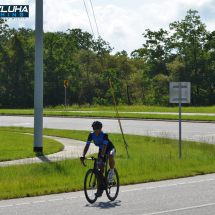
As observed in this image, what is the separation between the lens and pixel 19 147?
52.3 ft

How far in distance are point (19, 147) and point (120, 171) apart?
6.42 metres

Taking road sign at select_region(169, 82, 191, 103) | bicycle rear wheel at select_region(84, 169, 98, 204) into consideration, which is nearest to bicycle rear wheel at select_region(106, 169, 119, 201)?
bicycle rear wheel at select_region(84, 169, 98, 204)

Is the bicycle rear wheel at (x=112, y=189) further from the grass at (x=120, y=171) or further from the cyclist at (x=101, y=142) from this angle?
the grass at (x=120, y=171)

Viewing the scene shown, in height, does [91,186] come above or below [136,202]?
above

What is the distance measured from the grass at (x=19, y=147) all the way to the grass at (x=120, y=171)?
7.86 feet

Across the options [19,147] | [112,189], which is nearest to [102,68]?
[19,147]

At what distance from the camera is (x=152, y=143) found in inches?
697

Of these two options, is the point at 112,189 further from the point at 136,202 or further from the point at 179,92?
the point at 179,92

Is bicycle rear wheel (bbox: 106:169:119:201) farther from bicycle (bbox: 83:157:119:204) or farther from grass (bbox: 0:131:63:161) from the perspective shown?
grass (bbox: 0:131:63:161)

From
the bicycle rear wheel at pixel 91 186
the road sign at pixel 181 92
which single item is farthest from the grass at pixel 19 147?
the bicycle rear wheel at pixel 91 186

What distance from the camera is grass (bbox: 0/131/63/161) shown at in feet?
45.5

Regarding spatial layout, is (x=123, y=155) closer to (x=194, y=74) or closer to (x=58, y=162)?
(x=58, y=162)

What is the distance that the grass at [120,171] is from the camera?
8.97 m

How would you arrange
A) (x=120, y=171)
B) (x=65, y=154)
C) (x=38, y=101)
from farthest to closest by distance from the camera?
1. (x=38, y=101)
2. (x=65, y=154)
3. (x=120, y=171)
